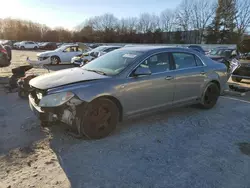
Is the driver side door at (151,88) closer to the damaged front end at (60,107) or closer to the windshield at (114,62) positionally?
the windshield at (114,62)

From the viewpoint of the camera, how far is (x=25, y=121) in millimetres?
4410

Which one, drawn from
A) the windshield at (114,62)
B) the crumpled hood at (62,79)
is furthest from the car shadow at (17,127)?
the windshield at (114,62)

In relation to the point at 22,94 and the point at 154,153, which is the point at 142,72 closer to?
the point at 154,153

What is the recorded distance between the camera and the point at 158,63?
424 centimetres

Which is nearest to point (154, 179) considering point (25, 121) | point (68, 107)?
point (68, 107)

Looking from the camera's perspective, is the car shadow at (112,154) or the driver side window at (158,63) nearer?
the car shadow at (112,154)

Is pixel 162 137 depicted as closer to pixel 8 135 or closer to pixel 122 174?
pixel 122 174

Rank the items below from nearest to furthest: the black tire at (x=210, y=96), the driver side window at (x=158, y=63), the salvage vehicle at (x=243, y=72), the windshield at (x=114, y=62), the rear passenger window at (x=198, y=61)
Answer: the windshield at (x=114, y=62)
the driver side window at (x=158, y=63)
the rear passenger window at (x=198, y=61)
the black tire at (x=210, y=96)
the salvage vehicle at (x=243, y=72)

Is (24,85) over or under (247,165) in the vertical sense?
over

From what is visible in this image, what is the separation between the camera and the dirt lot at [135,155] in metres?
2.59

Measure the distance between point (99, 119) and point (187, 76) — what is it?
2.22m

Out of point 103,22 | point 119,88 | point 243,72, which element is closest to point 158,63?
point 119,88

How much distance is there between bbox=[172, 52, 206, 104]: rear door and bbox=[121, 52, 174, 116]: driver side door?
19 centimetres

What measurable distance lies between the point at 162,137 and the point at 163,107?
0.79 m
